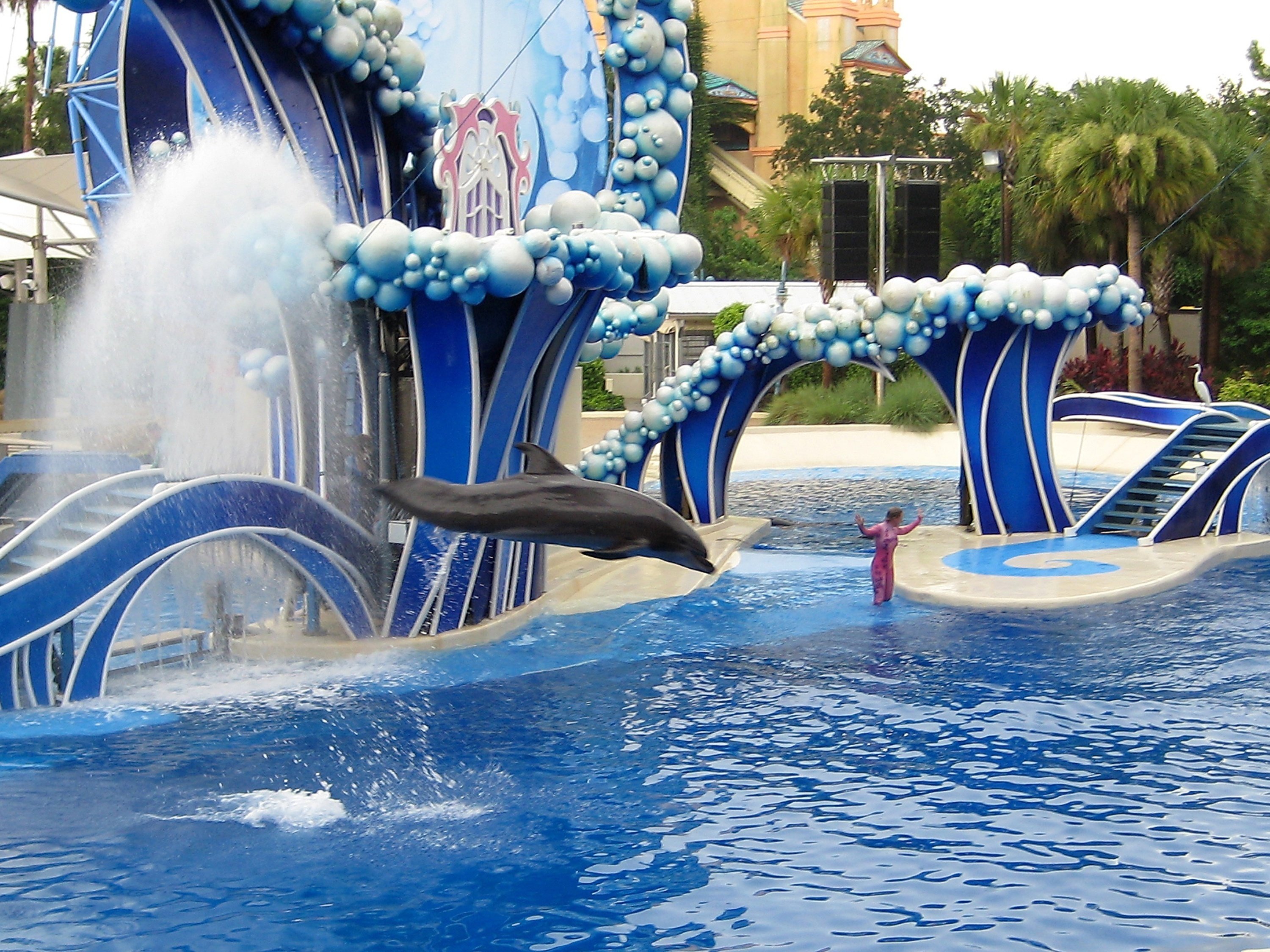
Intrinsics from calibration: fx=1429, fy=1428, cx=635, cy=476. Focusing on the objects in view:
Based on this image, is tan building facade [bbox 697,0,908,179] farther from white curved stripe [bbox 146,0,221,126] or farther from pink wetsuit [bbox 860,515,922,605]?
white curved stripe [bbox 146,0,221,126]

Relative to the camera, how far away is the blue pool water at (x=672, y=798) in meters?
6.09

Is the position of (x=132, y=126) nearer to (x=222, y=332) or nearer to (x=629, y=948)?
(x=222, y=332)

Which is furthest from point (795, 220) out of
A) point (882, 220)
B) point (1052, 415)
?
point (1052, 415)

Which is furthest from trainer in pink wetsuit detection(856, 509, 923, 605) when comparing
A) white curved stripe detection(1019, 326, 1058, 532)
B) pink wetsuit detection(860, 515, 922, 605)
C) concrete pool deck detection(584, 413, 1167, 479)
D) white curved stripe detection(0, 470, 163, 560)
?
concrete pool deck detection(584, 413, 1167, 479)

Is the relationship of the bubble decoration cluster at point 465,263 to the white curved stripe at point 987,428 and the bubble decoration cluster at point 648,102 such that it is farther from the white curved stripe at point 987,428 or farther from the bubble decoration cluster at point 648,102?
the white curved stripe at point 987,428

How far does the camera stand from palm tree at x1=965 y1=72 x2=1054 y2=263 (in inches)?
1304

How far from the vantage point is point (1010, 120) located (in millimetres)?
34094

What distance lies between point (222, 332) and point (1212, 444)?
10.8 meters

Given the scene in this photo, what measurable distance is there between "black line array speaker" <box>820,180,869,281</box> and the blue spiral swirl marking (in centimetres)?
1170

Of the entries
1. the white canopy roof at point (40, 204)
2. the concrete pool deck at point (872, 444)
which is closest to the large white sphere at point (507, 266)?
the white canopy roof at point (40, 204)

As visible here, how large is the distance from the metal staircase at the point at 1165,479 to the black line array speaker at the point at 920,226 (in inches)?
440

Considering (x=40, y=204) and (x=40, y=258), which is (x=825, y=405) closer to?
(x=40, y=258)

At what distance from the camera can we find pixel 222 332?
10203mm

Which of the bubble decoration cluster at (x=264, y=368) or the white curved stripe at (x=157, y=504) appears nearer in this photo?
the white curved stripe at (x=157, y=504)
